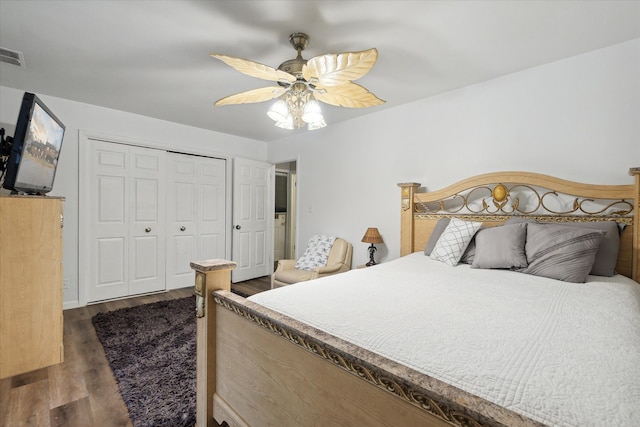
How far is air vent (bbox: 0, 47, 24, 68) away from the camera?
7.22ft

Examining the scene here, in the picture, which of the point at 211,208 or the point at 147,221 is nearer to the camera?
the point at 147,221

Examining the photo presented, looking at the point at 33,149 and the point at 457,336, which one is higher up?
the point at 33,149

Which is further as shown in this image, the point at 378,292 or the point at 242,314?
the point at 378,292

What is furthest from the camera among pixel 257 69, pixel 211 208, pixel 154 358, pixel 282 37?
pixel 211 208

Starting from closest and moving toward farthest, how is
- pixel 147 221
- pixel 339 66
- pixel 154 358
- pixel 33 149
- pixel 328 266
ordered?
pixel 339 66
pixel 33 149
pixel 154 358
pixel 328 266
pixel 147 221

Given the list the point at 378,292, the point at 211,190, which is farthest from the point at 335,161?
the point at 378,292

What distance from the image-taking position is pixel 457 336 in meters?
0.98

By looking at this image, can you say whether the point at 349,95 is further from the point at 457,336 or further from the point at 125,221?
the point at 125,221

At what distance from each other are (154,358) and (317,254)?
207cm

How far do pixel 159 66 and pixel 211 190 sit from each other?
2.28 m

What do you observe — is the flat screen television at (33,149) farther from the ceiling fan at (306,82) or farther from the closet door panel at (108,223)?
the ceiling fan at (306,82)

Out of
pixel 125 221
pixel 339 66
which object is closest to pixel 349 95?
pixel 339 66

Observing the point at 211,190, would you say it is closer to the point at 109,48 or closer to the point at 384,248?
the point at 109,48

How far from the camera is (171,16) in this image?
1.78 meters
